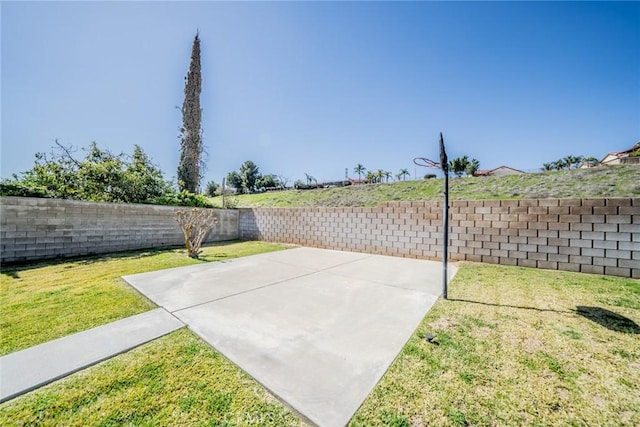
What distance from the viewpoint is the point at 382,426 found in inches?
46.0

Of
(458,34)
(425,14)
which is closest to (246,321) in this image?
(425,14)

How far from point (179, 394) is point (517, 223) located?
6.04 metres

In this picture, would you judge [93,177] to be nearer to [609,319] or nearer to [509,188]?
[609,319]

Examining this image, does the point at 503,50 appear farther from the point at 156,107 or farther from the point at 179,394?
the point at 156,107

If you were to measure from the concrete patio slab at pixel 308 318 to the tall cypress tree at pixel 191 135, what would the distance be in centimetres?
1068

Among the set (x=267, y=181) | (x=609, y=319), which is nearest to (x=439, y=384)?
(x=609, y=319)

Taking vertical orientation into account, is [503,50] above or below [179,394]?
above

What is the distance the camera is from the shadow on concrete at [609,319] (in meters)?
2.12

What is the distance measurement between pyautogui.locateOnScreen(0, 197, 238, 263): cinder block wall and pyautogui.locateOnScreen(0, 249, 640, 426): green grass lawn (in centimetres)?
509

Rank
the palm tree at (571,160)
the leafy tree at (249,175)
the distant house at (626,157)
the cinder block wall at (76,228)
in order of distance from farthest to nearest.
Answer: the leafy tree at (249,175)
the palm tree at (571,160)
the distant house at (626,157)
the cinder block wall at (76,228)

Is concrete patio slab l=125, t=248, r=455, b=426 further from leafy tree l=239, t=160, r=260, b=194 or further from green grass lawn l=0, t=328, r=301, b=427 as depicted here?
leafy tree l=239, t=160, r=260, b=194

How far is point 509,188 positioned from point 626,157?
12.9 m

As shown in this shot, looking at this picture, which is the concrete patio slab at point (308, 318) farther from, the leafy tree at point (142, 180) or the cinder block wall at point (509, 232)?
the leafy tree at point (142, 180)

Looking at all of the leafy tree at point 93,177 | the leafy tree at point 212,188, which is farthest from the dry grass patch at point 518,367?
the leafy tree at point 212,188
